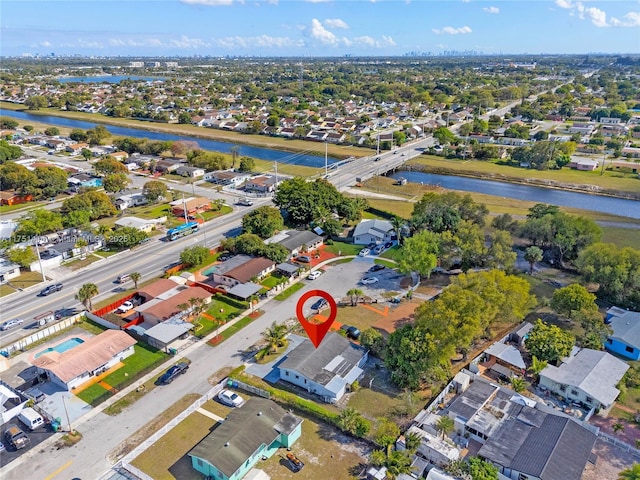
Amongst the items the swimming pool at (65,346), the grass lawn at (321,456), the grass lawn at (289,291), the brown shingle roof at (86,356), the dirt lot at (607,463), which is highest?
the brown shingle roof at (86,356)

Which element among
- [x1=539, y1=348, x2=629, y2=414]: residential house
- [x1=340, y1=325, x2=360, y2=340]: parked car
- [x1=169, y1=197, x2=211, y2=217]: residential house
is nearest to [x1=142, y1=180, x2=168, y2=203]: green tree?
[x1=169, y1=197, x2=211, y2=217]: residential house

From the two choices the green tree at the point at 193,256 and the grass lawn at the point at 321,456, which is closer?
the grass lawn at the point at 321,456

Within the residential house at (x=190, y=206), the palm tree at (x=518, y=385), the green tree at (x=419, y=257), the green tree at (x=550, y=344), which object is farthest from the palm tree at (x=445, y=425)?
the residential house at (x=190, y=206)

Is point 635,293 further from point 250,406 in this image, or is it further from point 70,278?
point 70,278

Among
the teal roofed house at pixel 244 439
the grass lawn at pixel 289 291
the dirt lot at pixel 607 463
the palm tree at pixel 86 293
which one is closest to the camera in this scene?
the teal roofed house at pixel 244 439

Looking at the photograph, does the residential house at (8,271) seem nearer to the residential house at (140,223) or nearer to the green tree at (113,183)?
the residential house at (140,223)

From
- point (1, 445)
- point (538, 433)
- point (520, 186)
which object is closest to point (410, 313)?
point (538, 433)

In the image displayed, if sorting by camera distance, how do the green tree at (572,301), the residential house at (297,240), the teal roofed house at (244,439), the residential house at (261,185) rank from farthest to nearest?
the residential house at (261,185)
the residential house at (297,240)
the green tree at (572,301)
the teal roofed house at (244,439)
